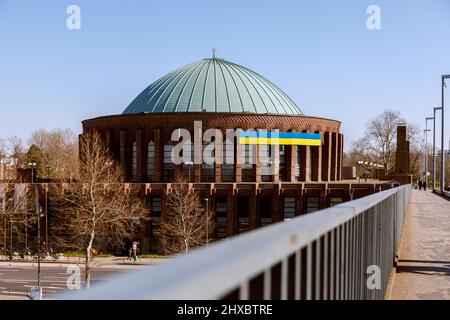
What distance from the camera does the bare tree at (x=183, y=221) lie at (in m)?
40.8

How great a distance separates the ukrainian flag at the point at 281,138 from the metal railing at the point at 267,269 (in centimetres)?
4648

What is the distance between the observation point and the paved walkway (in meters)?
8.04

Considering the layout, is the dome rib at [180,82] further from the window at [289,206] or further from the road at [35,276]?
the road at [35,276]

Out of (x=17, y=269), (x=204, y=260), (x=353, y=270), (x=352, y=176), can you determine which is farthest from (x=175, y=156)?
(x=204, y=260)

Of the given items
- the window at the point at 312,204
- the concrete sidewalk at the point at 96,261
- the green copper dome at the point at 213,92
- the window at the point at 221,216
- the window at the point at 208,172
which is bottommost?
the concrete sidewalk at the point at 96,261

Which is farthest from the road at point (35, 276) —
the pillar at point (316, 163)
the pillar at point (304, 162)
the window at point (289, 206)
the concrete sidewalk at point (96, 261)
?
the pillar at point (316, 163)

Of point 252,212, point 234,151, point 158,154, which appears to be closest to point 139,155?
point 158,154

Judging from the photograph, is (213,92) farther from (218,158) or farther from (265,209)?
(265,209)

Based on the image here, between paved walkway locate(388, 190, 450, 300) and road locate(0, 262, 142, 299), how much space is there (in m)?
19.6

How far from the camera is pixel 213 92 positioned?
6066cm

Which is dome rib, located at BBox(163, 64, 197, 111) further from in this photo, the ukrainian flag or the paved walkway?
the paved walkway
